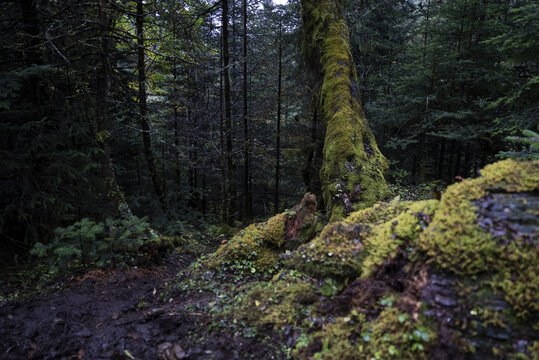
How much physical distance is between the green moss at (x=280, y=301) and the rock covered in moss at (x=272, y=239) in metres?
1.05

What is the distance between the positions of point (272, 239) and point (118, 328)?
2.37 m

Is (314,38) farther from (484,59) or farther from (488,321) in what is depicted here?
(488,321)

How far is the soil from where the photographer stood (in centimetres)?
255

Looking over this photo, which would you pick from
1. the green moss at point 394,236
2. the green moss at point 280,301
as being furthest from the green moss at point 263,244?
the green moss at point 394,236

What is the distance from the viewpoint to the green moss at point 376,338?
180cm

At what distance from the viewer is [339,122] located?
22.0ft

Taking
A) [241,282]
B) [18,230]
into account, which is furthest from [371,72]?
[18,230]

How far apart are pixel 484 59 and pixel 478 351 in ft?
38.7

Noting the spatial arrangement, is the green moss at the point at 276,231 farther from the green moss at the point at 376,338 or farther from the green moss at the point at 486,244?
the green moss at the point at 486,244

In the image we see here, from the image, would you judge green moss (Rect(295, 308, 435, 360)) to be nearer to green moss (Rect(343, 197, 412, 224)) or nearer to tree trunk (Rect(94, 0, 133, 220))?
green moss (Rect(343, 197, 412, 224))

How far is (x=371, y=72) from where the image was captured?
16.5m

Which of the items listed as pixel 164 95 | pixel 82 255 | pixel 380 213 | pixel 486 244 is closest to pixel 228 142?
pixel 164 95

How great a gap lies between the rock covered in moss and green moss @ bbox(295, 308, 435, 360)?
1988 millimetres

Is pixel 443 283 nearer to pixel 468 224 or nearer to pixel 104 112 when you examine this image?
pixel 468 224
